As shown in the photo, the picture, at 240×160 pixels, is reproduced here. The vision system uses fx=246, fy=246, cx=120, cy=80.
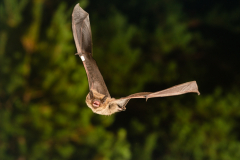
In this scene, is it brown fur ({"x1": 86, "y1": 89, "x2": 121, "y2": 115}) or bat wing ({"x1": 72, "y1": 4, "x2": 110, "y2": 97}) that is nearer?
brown fur ({"x1": 86, "y1": 89, "x2": 121, "y2": 115})

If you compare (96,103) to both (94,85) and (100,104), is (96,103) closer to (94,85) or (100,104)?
(100,104)

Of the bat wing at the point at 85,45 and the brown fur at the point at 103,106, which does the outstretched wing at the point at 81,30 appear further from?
the brown fur at the point at 103,106

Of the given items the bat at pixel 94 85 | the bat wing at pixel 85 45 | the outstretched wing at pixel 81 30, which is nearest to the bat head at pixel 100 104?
the bat at pixel 94 85

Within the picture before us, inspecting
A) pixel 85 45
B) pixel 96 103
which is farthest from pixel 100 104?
pixel 85 45

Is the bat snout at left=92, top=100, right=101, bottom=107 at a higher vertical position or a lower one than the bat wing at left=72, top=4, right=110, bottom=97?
lower

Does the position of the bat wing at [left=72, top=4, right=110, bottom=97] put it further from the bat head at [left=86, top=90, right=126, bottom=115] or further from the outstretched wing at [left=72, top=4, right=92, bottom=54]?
the bat head at [left=86, top=90, right=126, bottom=115]

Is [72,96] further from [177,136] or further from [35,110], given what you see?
[177,136]

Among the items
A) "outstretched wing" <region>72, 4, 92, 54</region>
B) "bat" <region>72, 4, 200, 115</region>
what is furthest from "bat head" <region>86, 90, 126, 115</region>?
"outstretched wing" <region>72, 4, 92, 54</region>
